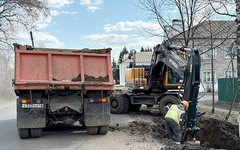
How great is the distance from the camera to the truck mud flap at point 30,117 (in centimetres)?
780

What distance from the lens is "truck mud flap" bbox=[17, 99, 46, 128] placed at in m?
7.80

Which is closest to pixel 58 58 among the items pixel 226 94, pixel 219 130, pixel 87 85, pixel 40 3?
pixel 87 85

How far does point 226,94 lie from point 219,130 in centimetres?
839

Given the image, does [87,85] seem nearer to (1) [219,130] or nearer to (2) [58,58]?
(2) [58,58]

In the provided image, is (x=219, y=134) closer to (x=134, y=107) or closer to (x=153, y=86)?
(x=153, y=86)

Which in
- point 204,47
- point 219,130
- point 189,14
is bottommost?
point 219,130

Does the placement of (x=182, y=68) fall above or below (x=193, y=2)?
below

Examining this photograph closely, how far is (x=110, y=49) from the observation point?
8609 millimetres

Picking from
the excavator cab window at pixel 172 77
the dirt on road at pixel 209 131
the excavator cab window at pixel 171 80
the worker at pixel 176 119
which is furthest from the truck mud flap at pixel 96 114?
the excavator cab window at pixel 172 77

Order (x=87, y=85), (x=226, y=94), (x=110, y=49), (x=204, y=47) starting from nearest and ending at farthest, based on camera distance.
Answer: (x=87, y=85), (x=110, y=49), (x=204, y=47), (x=226, y=94)

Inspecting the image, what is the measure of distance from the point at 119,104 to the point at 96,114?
5799 mm

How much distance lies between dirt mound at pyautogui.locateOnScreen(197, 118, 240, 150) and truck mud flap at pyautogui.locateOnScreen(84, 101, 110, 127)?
16.4 ft

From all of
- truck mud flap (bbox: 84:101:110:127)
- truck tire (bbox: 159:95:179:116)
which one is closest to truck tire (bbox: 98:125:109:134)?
truck mud flap (bbox: 84:101:110:127)

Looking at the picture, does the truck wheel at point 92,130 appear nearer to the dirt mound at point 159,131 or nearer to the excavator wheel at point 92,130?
the excavator wheel at point 92,130
